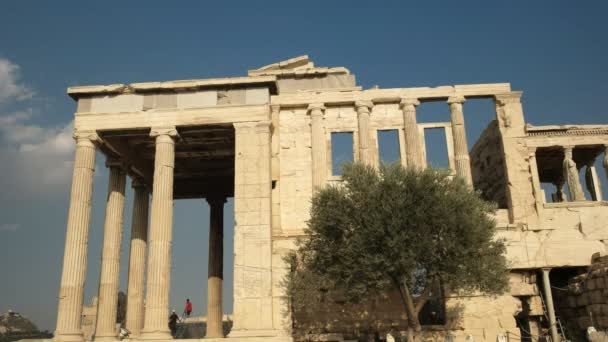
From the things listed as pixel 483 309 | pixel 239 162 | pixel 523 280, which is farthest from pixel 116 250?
pixel 523 280

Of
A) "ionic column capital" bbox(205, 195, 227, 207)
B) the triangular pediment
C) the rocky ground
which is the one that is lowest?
the rocky ground

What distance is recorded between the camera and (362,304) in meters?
18.5

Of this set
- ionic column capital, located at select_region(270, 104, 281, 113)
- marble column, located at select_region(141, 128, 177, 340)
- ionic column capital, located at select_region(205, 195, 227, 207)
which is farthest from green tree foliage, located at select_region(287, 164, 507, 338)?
ionic column capital, located at select_region(205, 195, 227, 207)

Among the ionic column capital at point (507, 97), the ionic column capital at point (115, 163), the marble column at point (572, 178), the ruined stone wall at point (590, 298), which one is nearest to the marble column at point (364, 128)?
the ionic column capital at point (507, 97)

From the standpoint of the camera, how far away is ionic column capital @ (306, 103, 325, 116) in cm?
2059

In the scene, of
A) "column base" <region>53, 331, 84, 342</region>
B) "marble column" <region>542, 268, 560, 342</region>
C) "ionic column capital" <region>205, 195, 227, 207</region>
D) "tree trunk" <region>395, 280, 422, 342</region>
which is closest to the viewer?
"tree trunk" <region>395, 280, 422, 342</region>

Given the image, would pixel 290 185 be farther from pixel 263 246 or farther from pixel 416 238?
pixel 416 238

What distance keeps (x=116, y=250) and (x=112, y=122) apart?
16.5ft

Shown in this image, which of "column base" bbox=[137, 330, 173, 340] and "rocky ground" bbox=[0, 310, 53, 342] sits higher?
"rocky ground" bbox=[0, 310, 53, 342]

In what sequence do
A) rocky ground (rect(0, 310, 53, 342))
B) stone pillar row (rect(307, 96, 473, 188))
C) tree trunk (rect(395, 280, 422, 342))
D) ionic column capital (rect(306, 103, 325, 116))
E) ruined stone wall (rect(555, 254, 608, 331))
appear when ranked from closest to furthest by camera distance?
tree trunk (rect(395, 280, 422, 342)) < ruined stone wall (rect(555, 254, 608, 331)) < stone pillar row (rect(307, 96, 473, 188)) < ionic column capital (rect(306, 103, 325, 116)) < rocky ground (rect(0, 310, 53, 342))

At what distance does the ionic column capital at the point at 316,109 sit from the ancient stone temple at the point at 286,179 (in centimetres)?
4

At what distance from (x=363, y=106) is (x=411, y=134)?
6.73ft

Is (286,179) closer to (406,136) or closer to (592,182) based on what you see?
(406,136)

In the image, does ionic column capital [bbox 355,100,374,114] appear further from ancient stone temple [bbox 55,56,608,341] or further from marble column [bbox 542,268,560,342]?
marble column [bbox 542,268,560,342]
